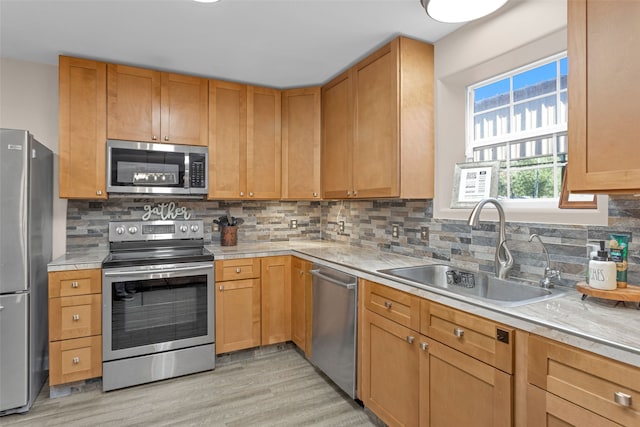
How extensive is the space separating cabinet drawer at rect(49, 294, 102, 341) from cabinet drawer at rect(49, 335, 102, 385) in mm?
49

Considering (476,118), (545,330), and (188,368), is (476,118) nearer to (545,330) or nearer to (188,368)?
(545,330)

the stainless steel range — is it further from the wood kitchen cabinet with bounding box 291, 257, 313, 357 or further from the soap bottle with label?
the soap bottle with label

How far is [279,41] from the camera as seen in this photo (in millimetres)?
2445

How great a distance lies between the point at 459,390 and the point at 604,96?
128cm

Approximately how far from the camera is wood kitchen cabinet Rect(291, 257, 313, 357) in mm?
→ 2820

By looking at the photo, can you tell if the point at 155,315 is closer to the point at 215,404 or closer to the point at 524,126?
the point at 215,404

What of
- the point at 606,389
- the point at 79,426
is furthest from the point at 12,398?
the point at 606,389

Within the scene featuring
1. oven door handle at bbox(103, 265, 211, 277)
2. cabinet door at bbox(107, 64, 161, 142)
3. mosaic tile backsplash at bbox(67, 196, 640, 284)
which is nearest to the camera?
mosaic tile backsplash at bbox(67, 196, 640, 284)

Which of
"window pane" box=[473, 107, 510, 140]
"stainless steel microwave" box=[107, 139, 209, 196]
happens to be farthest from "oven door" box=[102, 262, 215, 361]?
"window pane" box=[473, 107, 510, 140]

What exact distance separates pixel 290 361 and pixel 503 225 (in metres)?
2.01

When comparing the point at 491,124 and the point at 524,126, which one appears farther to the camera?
the point at 491,124

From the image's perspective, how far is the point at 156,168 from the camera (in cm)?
290

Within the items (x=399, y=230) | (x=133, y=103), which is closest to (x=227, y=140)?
(x=133, y=103)

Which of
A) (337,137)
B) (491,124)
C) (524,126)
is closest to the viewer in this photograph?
(524,126)
